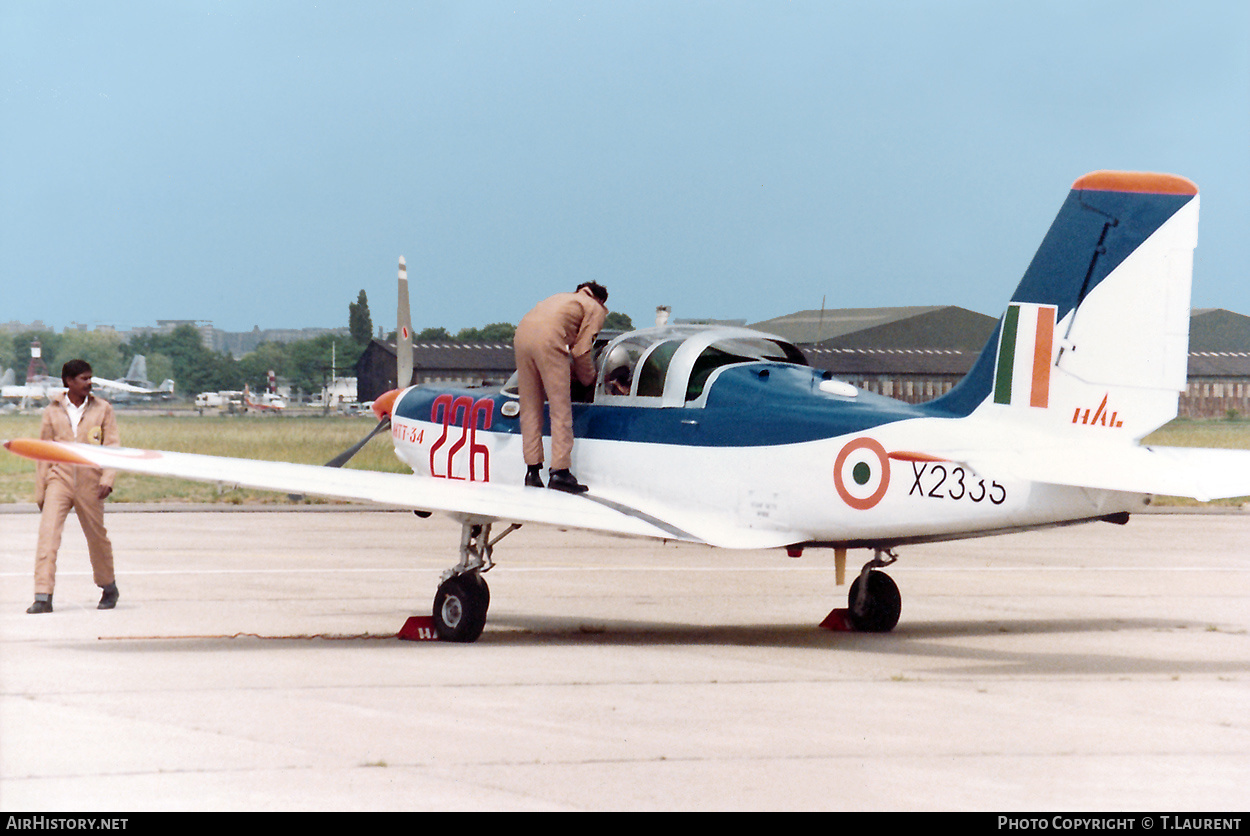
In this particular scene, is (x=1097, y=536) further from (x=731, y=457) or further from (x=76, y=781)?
(x=76, y=781)

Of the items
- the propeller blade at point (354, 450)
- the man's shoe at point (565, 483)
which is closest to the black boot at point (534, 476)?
the man's shoe at point (565, 483)

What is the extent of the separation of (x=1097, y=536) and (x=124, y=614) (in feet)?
51.0

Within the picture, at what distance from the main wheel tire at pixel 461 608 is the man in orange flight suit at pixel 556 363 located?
3.20 feet

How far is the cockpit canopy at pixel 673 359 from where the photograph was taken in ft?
35.6

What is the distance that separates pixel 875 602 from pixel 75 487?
6643 mm

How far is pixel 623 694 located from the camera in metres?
8.51

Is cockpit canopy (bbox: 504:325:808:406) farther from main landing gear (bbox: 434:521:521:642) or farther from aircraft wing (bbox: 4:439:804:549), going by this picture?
main landing gear (bbox: 434:521:521:642)

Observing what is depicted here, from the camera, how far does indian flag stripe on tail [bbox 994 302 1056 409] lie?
966cm

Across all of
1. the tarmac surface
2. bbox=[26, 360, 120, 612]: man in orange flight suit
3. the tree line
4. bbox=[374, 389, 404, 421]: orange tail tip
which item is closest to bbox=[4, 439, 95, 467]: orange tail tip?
the tarmac surface

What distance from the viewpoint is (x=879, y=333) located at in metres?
75.2

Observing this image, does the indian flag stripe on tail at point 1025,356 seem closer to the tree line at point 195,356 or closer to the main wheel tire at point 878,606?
the main wheel tire at point 878,606

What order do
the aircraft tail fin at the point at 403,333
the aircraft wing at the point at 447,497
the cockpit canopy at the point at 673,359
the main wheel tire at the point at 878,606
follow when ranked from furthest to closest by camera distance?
the aircraft tail fin at the point at 403,333
the main wheel tire at the point at 878,606
the cockpit canopy at the point at 673,359
the aircraft wing at the point at 447,497

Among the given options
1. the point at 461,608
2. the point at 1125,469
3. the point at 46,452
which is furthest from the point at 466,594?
the point at 1125,469

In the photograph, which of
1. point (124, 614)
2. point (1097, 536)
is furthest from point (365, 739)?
point (1097, 536)
